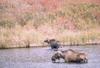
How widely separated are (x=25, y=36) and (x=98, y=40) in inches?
90.7

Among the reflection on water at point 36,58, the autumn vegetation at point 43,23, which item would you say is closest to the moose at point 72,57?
the reflection on water at point 36,58

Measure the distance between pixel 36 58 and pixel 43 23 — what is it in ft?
10.4

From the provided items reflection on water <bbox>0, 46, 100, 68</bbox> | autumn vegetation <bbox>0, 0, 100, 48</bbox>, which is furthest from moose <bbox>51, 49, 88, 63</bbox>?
autumn vegetation <bbox>0, 0, 100, 48</bbox>

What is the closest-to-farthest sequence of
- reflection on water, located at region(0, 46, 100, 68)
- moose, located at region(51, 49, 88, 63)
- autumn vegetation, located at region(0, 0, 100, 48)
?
reflection on water, located at region(0, 46, 100, 68), moose, located at region(51, 49, 88, 63), autumn vegetation, located at region(0, 0, 100, 48)

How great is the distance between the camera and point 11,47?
54.7ft

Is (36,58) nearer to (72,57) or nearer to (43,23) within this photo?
(72,57)

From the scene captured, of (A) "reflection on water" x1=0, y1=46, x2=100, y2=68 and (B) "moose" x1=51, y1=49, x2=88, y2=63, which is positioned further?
(B) "moose" x1=51, y1=49, x2=88, y2=63

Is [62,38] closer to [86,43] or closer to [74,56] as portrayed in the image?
[86,43]

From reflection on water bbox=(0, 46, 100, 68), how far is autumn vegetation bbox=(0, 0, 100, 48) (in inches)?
28.5

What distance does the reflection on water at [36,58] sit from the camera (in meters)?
13.1

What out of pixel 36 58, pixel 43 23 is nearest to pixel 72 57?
pixel 36 58

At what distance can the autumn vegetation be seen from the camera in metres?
16.9

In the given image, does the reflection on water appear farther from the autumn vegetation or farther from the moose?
the autumn vegetation

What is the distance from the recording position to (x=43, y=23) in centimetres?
1717
